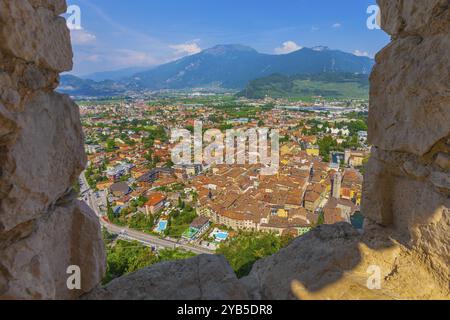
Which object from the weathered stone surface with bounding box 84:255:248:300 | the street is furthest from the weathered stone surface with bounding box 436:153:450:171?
the street

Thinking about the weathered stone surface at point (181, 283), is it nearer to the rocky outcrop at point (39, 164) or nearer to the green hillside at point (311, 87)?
the rocky outcrop at point (39, 164)

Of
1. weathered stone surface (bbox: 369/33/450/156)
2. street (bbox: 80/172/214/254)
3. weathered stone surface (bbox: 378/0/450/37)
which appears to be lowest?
street (bbox: 80/172/214/254)

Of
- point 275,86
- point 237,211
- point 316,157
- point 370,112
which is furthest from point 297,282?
point 275,86

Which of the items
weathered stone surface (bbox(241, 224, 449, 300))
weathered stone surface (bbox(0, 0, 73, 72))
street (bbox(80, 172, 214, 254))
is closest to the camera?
weathered stone surface (bbox(0, 0, 73, 72))

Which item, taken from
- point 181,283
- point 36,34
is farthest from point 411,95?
point 36,34

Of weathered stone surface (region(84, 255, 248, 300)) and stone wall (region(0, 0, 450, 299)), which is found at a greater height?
stone wall (region(0, 0, 450, 299))

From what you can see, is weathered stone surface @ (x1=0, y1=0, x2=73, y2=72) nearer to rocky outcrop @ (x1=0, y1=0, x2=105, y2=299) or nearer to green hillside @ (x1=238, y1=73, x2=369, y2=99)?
rocky outcrop @ (x1=0, y1=0, x2=105, y2=299)

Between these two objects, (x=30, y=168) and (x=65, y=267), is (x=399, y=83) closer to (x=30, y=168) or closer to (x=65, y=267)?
(x=30, y=168)
